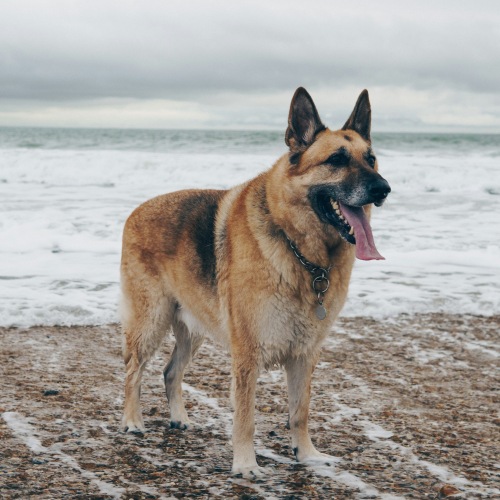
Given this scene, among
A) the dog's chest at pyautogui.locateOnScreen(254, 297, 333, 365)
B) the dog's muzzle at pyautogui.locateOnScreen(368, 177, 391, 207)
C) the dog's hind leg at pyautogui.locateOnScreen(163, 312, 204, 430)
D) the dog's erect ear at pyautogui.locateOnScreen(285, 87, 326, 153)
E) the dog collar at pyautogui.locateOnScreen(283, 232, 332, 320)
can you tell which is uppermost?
the dog's erect ear at pyautogui.locateOnScreen(285, 87, 326, 153)

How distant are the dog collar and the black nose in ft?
1.63

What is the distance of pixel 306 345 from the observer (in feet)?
12.4

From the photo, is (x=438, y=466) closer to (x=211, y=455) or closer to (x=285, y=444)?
(x=285, y=444)

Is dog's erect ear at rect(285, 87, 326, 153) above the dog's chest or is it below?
above

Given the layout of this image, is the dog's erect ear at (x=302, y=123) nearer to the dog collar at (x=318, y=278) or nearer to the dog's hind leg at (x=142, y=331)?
the dog collar at (x=318, y=278)

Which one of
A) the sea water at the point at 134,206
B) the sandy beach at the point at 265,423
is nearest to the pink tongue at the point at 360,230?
the sandy beach at the point at 265,423

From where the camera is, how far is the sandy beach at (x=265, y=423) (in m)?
3.57

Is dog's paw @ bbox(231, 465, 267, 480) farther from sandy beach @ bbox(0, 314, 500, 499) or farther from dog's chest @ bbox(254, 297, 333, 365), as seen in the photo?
dog's chest @ bbox(254, 297, 333, 365)

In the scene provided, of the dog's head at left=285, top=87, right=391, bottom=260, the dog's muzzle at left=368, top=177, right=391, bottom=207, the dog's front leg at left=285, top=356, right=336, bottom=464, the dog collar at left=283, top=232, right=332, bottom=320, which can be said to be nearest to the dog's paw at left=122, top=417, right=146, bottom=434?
the dog's front leg at left=285, top=356, right=336, bottom=464

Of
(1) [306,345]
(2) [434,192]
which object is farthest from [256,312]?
(2) [434,192]

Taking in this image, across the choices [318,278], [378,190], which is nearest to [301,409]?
[318,278]

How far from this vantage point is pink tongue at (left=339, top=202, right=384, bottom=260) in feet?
11.9

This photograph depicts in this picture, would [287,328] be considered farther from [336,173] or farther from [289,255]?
[336,173]

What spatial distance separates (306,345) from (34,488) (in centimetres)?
156
